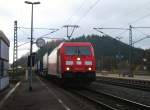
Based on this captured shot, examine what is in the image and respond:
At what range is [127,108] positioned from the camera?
1711 centimetres

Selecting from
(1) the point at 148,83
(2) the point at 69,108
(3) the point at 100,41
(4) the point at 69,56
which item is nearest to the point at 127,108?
(2) the point at 69,108

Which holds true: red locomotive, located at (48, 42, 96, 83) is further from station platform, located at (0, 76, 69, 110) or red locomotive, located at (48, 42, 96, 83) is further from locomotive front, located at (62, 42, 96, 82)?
station platform, located at (0, 76, 69, 110)

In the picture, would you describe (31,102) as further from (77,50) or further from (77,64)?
(77,50)

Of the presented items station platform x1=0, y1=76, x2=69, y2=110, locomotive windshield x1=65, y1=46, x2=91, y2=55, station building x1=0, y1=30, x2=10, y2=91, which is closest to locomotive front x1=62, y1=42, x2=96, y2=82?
locomotive windshield x1=65, y1=46, x2=91, y2=55

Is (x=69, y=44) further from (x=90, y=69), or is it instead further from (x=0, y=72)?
(x=0, y=72)

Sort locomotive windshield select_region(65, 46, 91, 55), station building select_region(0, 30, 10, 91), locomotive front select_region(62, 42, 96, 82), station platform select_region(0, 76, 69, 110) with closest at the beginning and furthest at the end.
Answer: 1. station platform select_region(0, 76, 69, 110)
2. station building select_region(0, 30, 10, 91)
3. locomotive front select_region(62, 42, 96, 82)
4. locomotive windshield select_region(65, 46, 91, 55)

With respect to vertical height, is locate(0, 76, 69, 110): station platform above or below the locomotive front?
below

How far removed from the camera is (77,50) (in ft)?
105

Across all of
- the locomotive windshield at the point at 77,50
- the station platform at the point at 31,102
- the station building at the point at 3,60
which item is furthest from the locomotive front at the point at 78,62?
the station platform at the point at 31,102

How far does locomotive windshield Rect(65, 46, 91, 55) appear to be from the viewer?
104 ft

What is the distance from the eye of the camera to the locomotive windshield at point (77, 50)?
104 ft

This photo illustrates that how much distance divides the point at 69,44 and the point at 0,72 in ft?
21.6

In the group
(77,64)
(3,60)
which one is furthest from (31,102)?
(77,64)

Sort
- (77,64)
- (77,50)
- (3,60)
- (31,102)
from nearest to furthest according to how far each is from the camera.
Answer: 1. (31,102)
2. (3,60)
3. (77,64)
4. (77,50)
